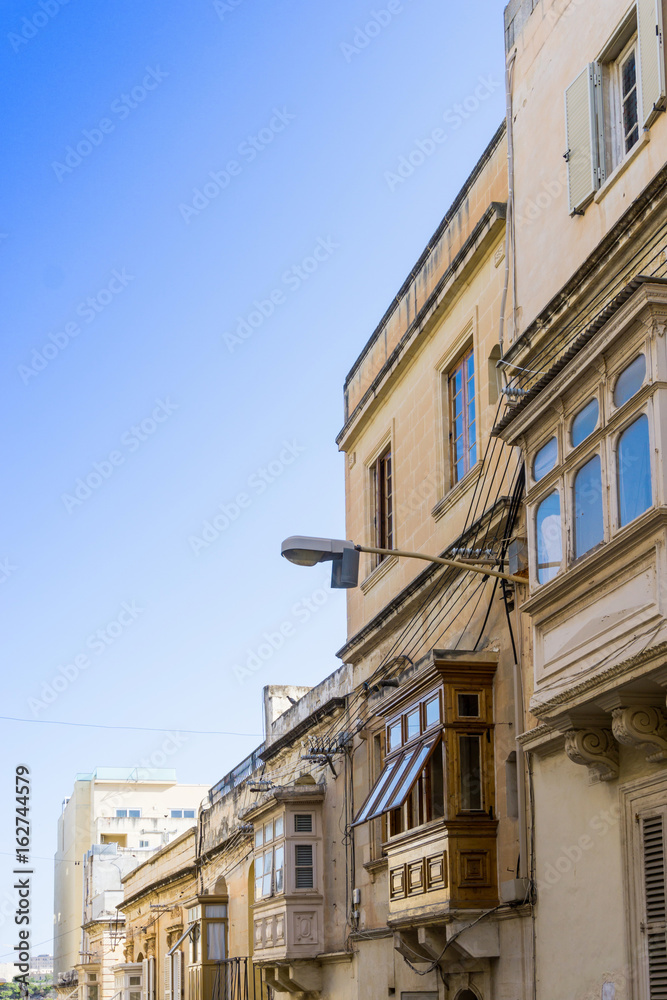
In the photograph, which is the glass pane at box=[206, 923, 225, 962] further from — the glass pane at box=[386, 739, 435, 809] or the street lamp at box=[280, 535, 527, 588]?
the street lamp at box=[280, 535, 527, 588]

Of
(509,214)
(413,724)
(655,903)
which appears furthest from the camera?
(413,724)

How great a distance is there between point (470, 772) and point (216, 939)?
16669 mm

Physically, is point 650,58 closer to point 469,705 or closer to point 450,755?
point 469,705

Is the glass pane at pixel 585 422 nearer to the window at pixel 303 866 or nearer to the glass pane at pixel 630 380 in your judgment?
the glass pane at pixel 630 380

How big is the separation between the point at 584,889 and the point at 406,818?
4.04 meters

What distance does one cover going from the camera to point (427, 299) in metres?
16.4

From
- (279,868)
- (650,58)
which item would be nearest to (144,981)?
(279,868)

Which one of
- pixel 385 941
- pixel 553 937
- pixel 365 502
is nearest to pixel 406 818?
pixel 385 941

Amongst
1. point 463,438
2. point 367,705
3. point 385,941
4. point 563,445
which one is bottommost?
point 385,941

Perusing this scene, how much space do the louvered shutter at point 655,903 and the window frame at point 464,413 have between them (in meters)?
5.70

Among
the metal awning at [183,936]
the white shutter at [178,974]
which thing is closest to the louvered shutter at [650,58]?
the metal awning at [183,936]

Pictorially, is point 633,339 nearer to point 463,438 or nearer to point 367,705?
point 463,438

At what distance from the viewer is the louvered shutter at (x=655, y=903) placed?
9414 mm

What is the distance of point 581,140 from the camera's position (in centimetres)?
1208
